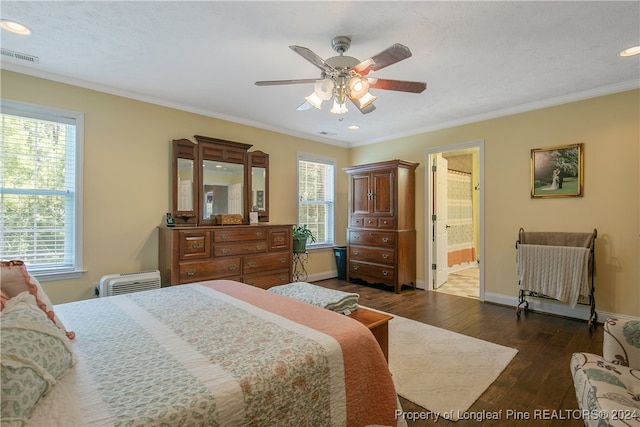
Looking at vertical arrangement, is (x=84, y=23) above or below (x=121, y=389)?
above

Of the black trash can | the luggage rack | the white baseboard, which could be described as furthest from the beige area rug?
the black trash can

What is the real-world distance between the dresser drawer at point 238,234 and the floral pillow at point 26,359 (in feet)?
7.59

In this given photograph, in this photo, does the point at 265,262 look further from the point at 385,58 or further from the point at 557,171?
→ the point at 557,171

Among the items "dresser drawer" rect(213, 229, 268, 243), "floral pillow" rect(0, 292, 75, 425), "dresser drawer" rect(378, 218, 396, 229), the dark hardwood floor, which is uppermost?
"dresser drawer" rect(378, 218, 396, 229)

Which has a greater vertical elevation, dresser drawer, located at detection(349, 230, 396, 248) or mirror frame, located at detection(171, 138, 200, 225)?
mirror frame, located at detection(171, 138, 200, 225)

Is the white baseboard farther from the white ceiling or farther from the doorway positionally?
the white ceiling

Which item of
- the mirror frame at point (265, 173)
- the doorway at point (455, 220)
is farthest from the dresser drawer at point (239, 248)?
the doorway at point (455, 220)

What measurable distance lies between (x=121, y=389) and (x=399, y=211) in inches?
163

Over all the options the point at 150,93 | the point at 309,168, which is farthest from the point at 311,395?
the point at 309,168

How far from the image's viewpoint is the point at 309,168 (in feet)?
17.6

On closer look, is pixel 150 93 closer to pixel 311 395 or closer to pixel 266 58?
pixel 266 58

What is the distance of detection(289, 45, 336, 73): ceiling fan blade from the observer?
1830 mm

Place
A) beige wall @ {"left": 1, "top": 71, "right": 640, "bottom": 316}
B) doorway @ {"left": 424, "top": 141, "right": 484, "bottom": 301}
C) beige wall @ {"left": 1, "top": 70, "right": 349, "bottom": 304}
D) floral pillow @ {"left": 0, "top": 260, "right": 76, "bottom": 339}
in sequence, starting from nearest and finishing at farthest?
floral pillow @ {"left": 0, "top": 260, "right": 76, "bottom": 339}, beige wall @ {"left": 1, "top": 70, "right": 349, "bottom": 304}, beige wall @ {"left": 1, "top": 71, "right": 640, "bottom": 316}, doorway @ {"left": 424, "top": 141, "right": 484, "bottom": 301}

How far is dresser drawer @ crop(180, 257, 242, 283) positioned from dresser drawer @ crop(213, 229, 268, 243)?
0.24 m
